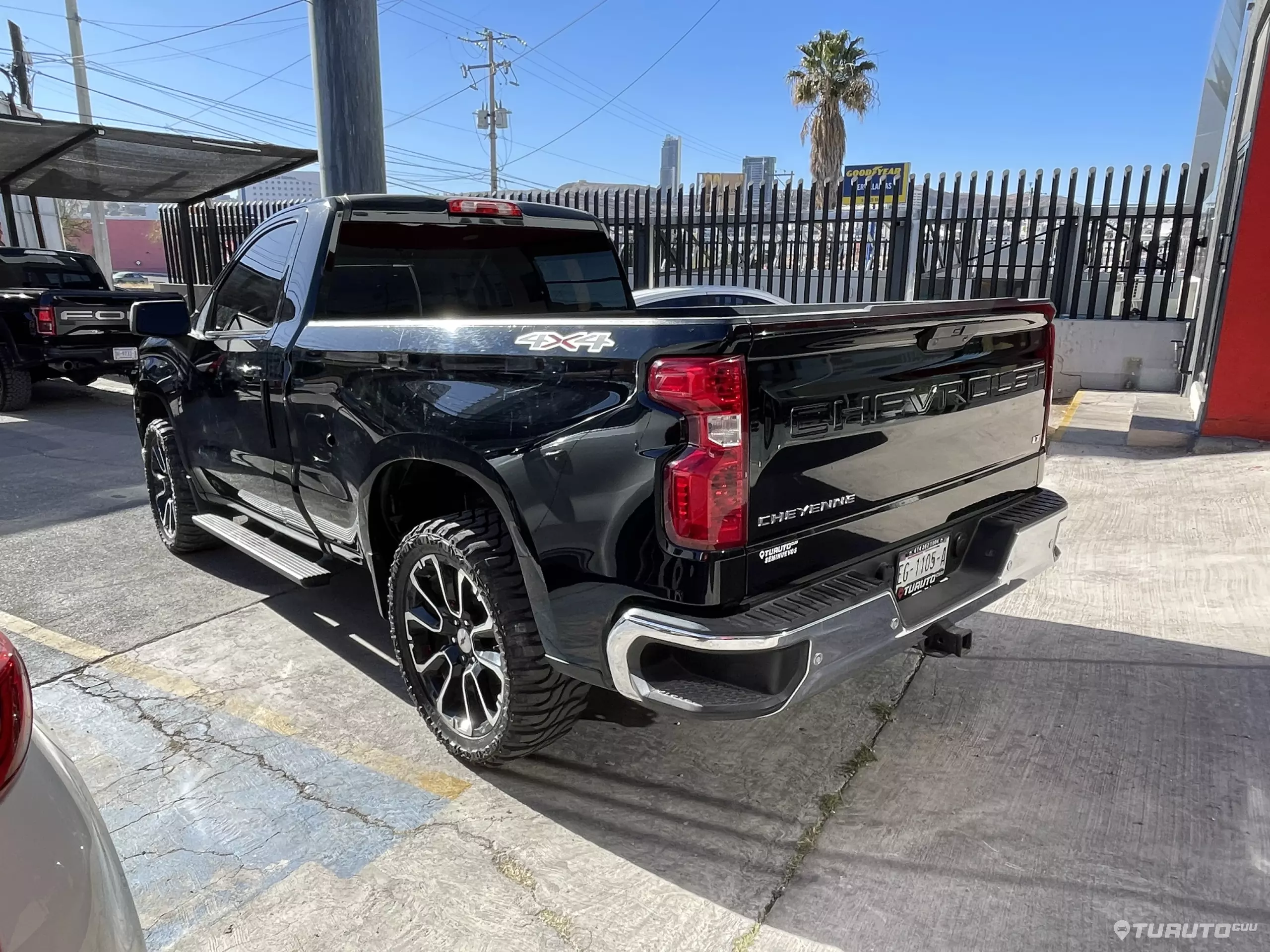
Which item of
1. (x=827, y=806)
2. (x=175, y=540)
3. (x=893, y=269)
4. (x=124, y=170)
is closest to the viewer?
(x=827, y=806)

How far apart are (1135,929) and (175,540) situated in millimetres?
5108

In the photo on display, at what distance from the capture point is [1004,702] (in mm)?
3465

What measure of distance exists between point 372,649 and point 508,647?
1.62 metres

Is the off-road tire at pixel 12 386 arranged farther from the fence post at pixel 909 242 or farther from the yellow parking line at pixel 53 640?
the fence post at pixel 909 242

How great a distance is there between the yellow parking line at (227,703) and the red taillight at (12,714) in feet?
5.38

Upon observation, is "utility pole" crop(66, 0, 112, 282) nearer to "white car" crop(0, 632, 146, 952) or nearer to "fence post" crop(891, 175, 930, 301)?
"fence post" crop(891, 175, 930, 301)

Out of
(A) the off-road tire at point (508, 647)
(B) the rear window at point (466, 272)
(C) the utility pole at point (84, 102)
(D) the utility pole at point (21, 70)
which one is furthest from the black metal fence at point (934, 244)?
(D) the utility pole at point (21, 70)

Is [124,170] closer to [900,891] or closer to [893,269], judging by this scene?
[893,269]

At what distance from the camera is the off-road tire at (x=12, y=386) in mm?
10500

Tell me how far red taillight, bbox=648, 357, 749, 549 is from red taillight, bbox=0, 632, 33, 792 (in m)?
1.39

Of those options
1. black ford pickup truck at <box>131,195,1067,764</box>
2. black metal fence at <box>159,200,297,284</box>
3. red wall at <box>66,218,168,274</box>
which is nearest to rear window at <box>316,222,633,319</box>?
black ford pickup truck at <box>131,195,1067,764</box>

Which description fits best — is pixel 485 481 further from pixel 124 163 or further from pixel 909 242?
pixel 124 163

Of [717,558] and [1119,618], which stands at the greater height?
[717,558]

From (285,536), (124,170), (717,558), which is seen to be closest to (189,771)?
(285,536)
